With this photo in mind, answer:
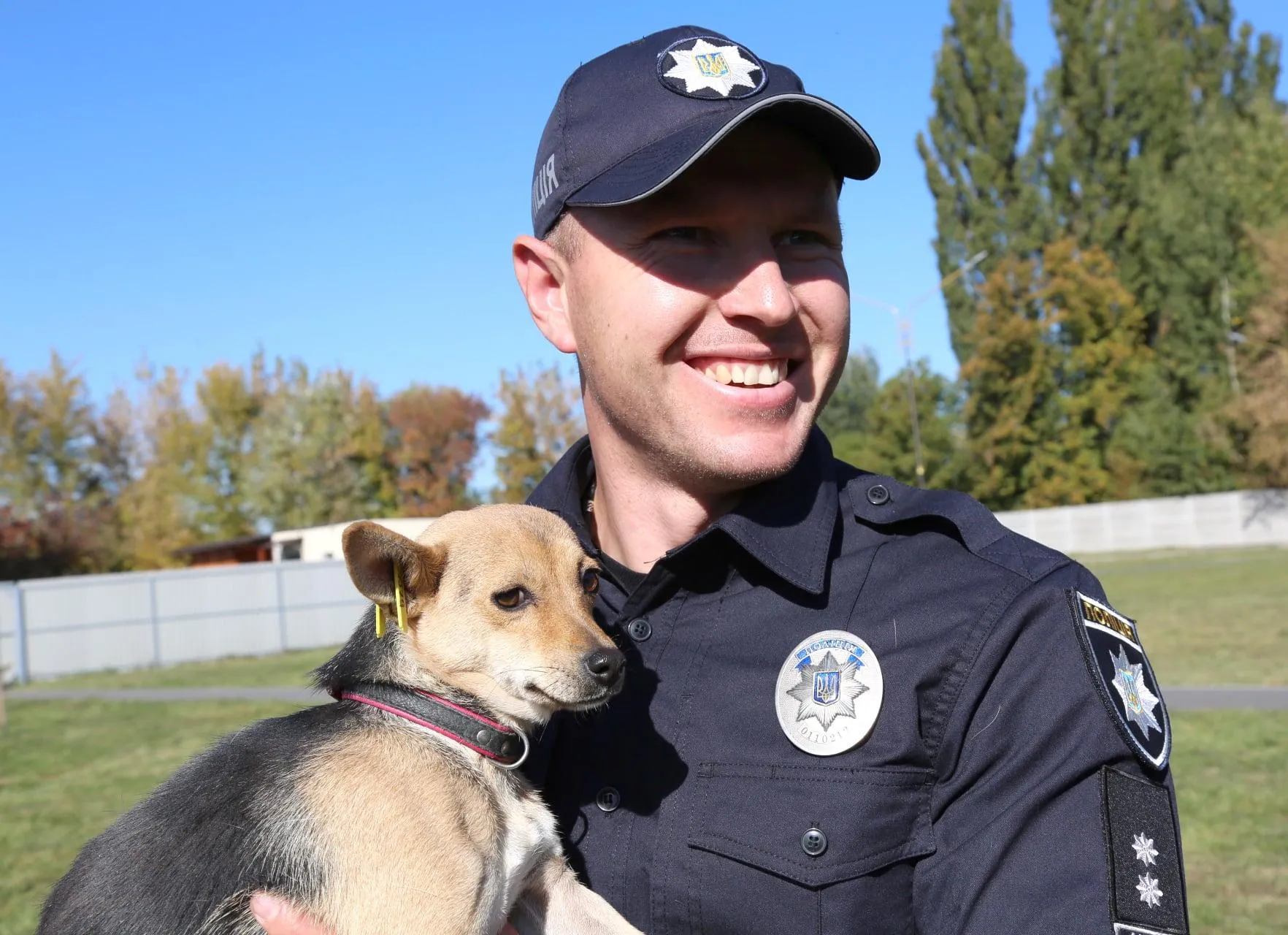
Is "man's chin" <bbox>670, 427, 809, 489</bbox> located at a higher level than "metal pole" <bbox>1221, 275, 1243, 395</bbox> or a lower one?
lower

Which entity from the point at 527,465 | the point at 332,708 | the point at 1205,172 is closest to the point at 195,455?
the point at 527,465

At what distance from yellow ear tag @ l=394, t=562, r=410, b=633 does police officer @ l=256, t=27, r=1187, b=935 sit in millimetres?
505

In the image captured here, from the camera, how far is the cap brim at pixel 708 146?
264 cm

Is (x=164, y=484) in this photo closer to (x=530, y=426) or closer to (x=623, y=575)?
(x=530, y=426)

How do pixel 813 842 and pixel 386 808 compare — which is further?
pixel 386 808

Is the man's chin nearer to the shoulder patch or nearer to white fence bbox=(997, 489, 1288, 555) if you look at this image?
the shoulder patch

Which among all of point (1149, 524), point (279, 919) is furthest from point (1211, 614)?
point (1149, 524)

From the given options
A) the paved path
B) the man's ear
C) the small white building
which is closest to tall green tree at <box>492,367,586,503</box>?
the small white building

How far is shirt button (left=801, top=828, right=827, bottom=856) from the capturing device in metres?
2.38

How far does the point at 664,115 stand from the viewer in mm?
2781

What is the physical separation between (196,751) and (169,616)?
28.0m

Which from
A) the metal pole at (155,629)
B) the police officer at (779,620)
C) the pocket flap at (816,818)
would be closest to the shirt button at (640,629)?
the police officer at (779,620)

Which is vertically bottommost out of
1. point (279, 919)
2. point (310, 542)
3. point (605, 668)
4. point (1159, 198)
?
point (310, 542)

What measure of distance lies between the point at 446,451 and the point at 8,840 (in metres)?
50.1
